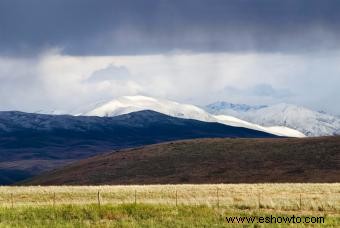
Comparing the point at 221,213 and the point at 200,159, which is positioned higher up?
the point at 200,159

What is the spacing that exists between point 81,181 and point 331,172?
4546 cm

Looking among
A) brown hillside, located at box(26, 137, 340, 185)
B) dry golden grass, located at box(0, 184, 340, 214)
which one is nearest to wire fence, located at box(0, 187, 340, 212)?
dry golden grass, located at box(0, 184, 340, 214)

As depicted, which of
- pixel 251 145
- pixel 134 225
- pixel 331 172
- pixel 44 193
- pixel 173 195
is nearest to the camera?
pixel 134 225

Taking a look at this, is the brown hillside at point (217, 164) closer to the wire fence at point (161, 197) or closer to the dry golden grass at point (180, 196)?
the dry golden grass at point (180, 196)

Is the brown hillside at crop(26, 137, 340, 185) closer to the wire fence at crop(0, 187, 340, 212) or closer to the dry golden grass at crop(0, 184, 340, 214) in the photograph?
the dry golden grass at crop(0, 184, 340, 214)

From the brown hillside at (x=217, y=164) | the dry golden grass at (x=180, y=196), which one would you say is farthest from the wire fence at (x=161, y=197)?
the brown hillside at (x=217, y=164)

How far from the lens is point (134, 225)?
3556 centimetres

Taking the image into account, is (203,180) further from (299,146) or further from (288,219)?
(288,219)

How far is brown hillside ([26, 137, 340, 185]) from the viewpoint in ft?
354

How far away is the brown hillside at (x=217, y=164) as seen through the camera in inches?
4245

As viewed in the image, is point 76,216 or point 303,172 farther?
point 303,172

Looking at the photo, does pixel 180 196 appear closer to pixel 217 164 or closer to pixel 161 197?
pixel 161 197

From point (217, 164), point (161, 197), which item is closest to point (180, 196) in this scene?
point (161, 197)

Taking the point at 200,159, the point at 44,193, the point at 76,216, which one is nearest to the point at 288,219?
the point at 76,216
